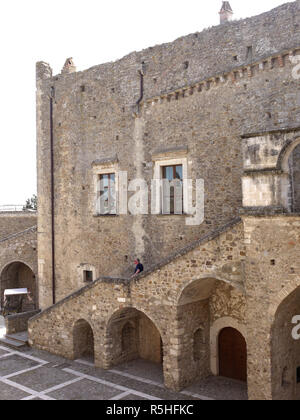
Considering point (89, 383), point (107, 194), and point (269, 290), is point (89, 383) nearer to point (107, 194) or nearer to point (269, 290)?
point (269, 290)

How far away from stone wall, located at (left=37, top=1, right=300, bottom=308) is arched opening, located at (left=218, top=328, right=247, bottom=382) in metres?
3.41

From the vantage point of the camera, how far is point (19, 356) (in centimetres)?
1560

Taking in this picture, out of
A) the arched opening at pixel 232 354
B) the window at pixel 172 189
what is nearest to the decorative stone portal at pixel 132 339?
the arched opening at pixel 232 354

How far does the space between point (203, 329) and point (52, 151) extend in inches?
420

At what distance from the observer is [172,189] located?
15039 mm

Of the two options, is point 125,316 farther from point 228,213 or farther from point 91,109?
point 91,109

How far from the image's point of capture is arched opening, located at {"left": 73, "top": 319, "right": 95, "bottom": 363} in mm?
15078

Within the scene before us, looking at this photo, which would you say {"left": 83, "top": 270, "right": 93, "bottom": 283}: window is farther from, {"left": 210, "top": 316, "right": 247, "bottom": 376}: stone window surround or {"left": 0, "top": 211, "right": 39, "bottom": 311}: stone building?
{"left": 210, "top": 316, "right": 247, "bottom": 376}: stone window surround

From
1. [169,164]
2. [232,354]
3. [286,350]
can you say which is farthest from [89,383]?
[169,164]

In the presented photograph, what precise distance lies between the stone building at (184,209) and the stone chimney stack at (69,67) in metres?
0.05

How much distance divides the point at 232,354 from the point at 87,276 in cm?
710

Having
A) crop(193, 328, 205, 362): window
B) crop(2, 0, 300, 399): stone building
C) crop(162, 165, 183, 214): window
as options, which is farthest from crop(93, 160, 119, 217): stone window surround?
crop(193, 328, 205, 362): window

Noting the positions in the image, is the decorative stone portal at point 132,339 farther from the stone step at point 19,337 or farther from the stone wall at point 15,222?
the stone wall at point 15,222

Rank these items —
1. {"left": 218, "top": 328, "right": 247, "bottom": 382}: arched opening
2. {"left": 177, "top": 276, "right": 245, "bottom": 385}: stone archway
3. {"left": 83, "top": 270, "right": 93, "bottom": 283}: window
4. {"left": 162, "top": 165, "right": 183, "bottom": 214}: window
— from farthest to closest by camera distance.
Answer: {"left": 83, "top": 270, "right": 93, "bottom": 283}: window < {"left": 162, "top": 165, "right": 183, "bottom": 214}: window < {"left": 218, "top": 328, "right": 247, "bottom": 382}: arched opening < {"left": 177, "top": 276, "right": 245, "bottom": 385}: stone archway
